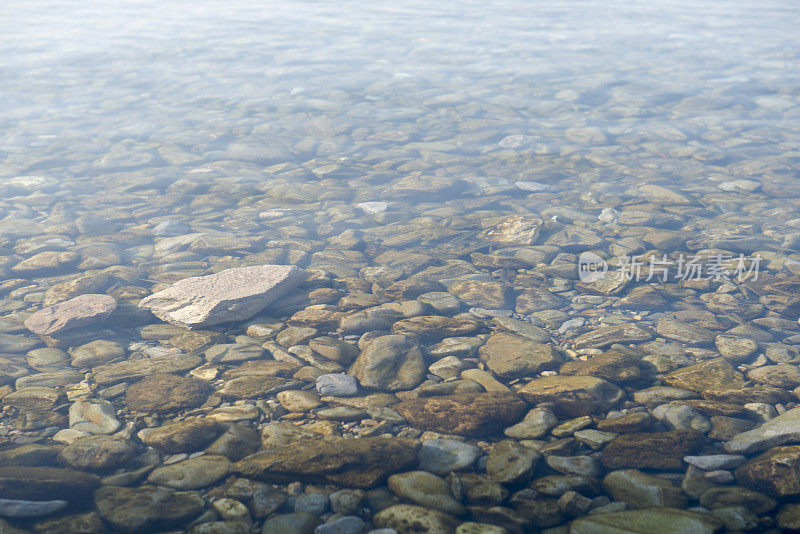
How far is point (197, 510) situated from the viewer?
315 cm

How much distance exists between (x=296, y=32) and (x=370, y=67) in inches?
227

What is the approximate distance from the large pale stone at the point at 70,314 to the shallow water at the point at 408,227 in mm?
120

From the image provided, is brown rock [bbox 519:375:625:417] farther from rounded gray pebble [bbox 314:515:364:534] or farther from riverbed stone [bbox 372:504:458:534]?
rounded gray pebble [bbox 314:515:364:534]

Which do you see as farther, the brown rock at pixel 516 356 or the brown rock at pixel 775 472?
the brown rock at pixel 516 356

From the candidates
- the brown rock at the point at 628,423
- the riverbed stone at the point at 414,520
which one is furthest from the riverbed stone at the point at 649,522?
the brown rock at the point at 628,423

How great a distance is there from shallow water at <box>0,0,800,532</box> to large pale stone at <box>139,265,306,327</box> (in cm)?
14

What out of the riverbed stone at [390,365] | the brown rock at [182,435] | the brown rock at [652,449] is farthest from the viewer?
the riverbed stone at [390,365]

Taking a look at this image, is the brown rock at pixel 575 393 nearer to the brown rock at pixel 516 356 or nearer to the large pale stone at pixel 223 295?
the brown rock at pixel 516 356

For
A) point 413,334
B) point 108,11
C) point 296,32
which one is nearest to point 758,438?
point 413,334

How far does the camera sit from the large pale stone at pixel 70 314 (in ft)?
17.1

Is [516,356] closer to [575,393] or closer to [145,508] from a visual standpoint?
[575,393]

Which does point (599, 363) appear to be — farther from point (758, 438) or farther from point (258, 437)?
point (258, 437)

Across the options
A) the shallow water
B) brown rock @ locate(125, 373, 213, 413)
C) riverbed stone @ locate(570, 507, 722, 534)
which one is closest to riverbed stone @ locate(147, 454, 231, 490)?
the shallow water

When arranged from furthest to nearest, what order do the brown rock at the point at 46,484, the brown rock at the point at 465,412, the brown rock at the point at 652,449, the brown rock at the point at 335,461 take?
the brown rock at the point at 465,412, the brown rock at the point at 652,449, the brown rock at the point at 335,461, the brown rock at the point at 46,484
